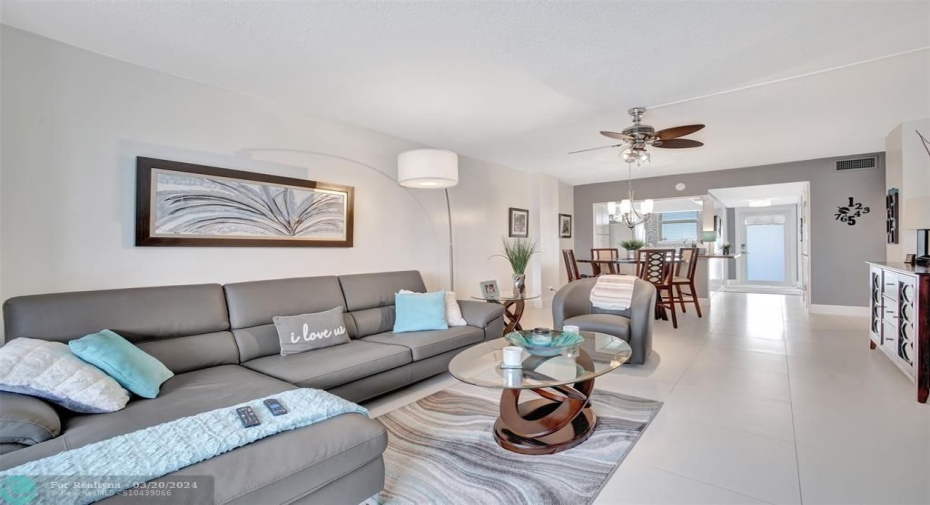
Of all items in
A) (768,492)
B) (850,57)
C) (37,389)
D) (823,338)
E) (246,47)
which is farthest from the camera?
(823,338)

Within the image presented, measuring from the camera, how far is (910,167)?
4266 mm

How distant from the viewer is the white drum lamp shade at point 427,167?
148 inches

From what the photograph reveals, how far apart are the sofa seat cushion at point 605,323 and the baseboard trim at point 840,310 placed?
4.28 m

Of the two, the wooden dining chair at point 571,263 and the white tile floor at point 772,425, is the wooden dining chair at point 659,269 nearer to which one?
the wooden dining chair at point 571,263

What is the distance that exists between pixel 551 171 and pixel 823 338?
404 centimetres

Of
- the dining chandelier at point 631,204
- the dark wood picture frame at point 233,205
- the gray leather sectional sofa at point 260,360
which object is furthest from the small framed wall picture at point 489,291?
the dining chandelier at point 631,204

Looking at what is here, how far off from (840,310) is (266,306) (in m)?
7.39

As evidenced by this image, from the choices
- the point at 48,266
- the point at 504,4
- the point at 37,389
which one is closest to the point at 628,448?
the point at 504,4

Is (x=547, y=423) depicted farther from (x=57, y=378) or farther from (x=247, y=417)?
(x=57, y=378)

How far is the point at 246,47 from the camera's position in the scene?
Answer: 246 cm

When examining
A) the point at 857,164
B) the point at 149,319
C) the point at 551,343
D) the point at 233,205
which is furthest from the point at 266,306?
the point at 857,164

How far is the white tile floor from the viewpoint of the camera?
177 cm

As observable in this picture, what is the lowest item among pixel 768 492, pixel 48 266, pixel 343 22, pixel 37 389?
pixel 768 492

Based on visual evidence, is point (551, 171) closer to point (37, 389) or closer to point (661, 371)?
point (661, 371)
